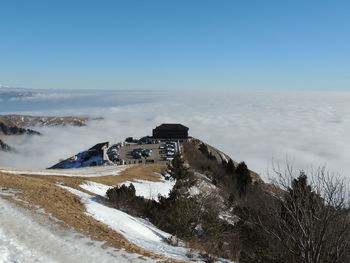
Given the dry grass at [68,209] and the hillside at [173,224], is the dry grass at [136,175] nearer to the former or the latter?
the hillside at [173,224]

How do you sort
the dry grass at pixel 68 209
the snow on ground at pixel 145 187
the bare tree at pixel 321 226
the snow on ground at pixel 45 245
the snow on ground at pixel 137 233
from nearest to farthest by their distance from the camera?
the snow on ground at pixel 45 245, the bare tree at pixel 321 226, the dry grass at pixel 68 209, the snow on ground at pixel 137 233, the snow on ground at pixel 145 187

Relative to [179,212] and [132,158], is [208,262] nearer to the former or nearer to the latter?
[179,212]

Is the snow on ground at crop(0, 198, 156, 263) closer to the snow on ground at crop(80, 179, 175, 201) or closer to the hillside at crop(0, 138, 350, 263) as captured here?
the hillside at crop(0, 138, 350, 263)

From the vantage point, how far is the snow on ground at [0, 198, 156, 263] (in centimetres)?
1066

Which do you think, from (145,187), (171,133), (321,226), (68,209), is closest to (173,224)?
(68,209)

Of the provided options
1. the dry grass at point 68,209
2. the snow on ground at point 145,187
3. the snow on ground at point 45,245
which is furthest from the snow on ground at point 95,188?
the snow on ground at point 45,245

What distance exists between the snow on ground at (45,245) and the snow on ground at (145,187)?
13.4 meters

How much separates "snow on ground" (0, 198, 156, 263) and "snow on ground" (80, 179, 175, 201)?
13435 mm

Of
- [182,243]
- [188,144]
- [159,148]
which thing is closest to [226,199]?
[182,243]

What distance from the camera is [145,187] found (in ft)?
119

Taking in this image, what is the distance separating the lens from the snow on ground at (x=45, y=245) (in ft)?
35.0

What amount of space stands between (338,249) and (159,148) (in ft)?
218

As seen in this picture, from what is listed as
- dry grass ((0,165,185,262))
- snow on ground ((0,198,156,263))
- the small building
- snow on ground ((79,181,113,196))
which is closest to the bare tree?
dry grass ((0,165,185,262))

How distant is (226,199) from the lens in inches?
1619
